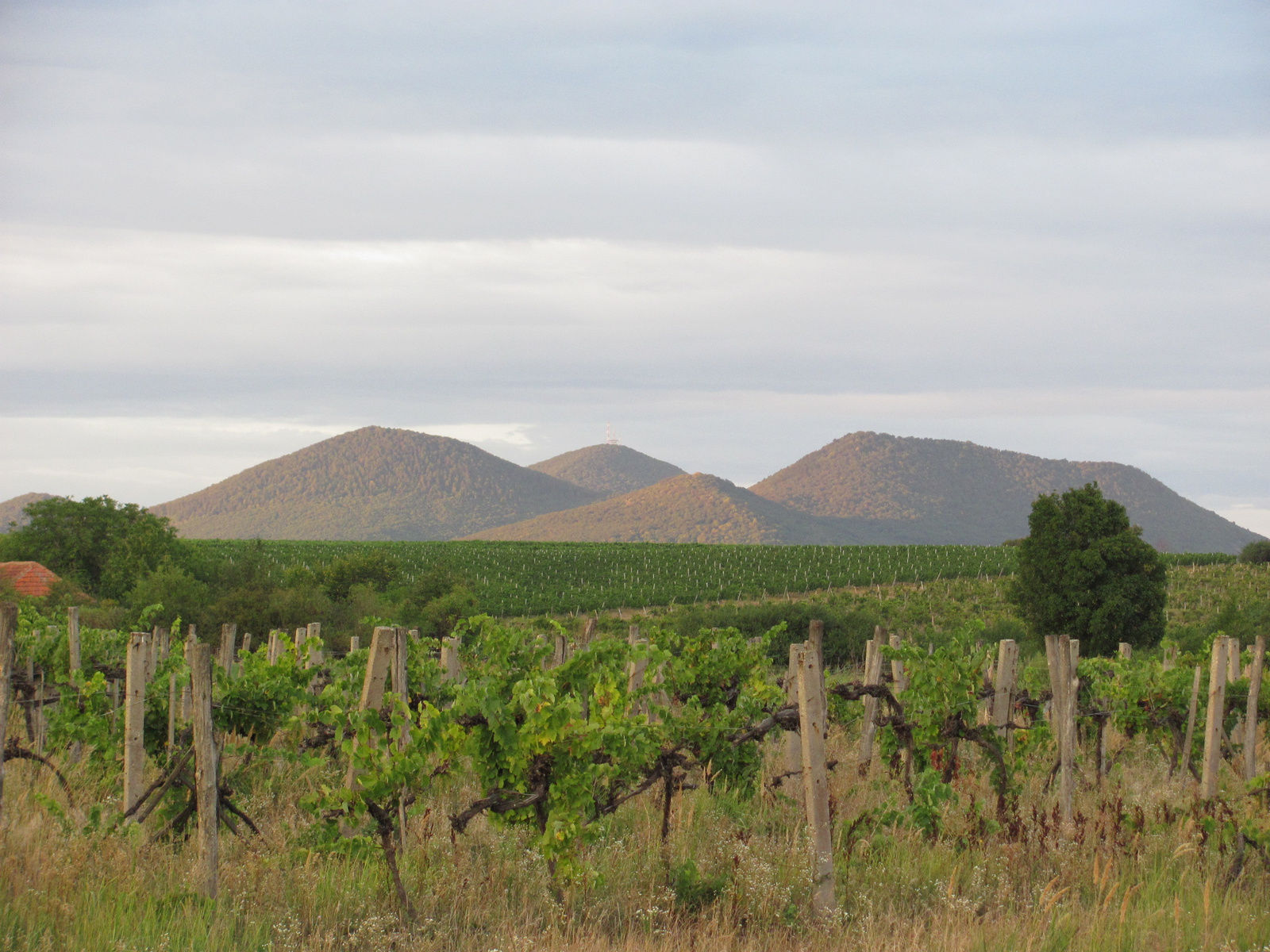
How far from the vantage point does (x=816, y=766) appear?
5.50 m

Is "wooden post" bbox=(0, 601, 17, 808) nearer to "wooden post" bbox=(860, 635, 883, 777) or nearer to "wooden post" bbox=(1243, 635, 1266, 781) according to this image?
"wooden post" bbox=(860, 635, 883, 777)

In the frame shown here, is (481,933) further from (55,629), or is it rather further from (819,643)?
(55,629)

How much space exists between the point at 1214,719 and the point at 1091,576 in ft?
78.2

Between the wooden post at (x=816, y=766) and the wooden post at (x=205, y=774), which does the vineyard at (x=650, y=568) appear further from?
the wooden post at (x=816, y=766)

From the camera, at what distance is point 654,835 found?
6.48 meters

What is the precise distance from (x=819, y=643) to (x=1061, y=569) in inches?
1068

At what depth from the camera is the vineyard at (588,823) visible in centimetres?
512

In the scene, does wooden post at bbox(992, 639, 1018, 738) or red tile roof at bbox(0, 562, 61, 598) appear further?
Answer: red tile roof at bbox(0, 562, 61, 598)

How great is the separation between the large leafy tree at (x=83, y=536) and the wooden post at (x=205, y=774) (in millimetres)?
44038

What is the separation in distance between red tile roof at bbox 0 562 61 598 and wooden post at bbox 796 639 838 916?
40321 mm

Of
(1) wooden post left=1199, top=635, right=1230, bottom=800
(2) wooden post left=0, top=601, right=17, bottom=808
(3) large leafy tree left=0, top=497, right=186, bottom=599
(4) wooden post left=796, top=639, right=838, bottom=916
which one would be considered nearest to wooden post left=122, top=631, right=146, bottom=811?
(2) wooden post left=0, top=601, right=17, bottom=808

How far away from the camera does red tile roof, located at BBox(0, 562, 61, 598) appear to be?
38.1 meters

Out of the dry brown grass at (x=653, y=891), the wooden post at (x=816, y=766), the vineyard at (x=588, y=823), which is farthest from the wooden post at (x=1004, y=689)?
the wooden post at (x=816, y=766)

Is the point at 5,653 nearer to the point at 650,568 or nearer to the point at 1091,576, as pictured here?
the point at 1091,576
